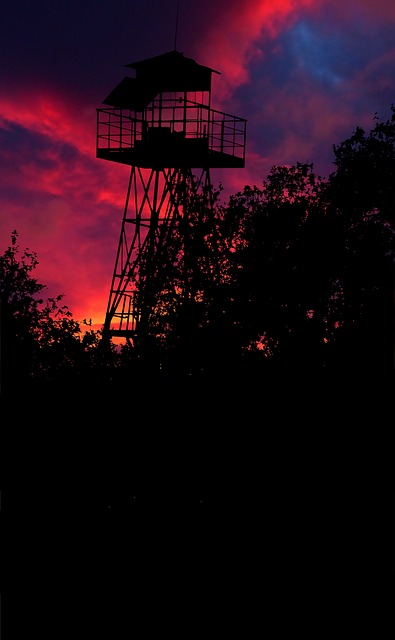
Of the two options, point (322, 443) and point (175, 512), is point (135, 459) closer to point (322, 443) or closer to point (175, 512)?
point (175, 512)

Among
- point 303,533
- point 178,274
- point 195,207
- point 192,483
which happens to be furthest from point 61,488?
point 195,207

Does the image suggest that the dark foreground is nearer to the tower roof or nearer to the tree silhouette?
the tree silhouette

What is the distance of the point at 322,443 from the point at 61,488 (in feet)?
22.1

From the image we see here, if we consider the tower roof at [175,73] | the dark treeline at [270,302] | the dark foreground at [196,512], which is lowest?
the dark foreground at [196,512]

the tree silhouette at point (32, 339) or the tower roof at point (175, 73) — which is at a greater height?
the tower roof at point (175, 73)

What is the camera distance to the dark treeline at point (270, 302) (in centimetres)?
2581

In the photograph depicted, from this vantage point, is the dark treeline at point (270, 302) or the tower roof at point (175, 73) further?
the tower roof at point (175, 73)

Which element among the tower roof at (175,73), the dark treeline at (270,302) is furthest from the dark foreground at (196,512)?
the tower roof at (175,73)

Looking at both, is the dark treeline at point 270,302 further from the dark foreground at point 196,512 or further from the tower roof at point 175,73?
the tower roof at point 175,73

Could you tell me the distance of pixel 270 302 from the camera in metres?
29.6

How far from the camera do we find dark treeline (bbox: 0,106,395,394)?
84.7 feet

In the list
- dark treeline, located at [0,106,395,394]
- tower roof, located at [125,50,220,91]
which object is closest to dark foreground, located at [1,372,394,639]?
dark treeline, located at [0,106,395,394]

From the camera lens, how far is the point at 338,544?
23.1 metres

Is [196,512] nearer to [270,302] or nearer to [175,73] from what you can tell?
[270,302]
